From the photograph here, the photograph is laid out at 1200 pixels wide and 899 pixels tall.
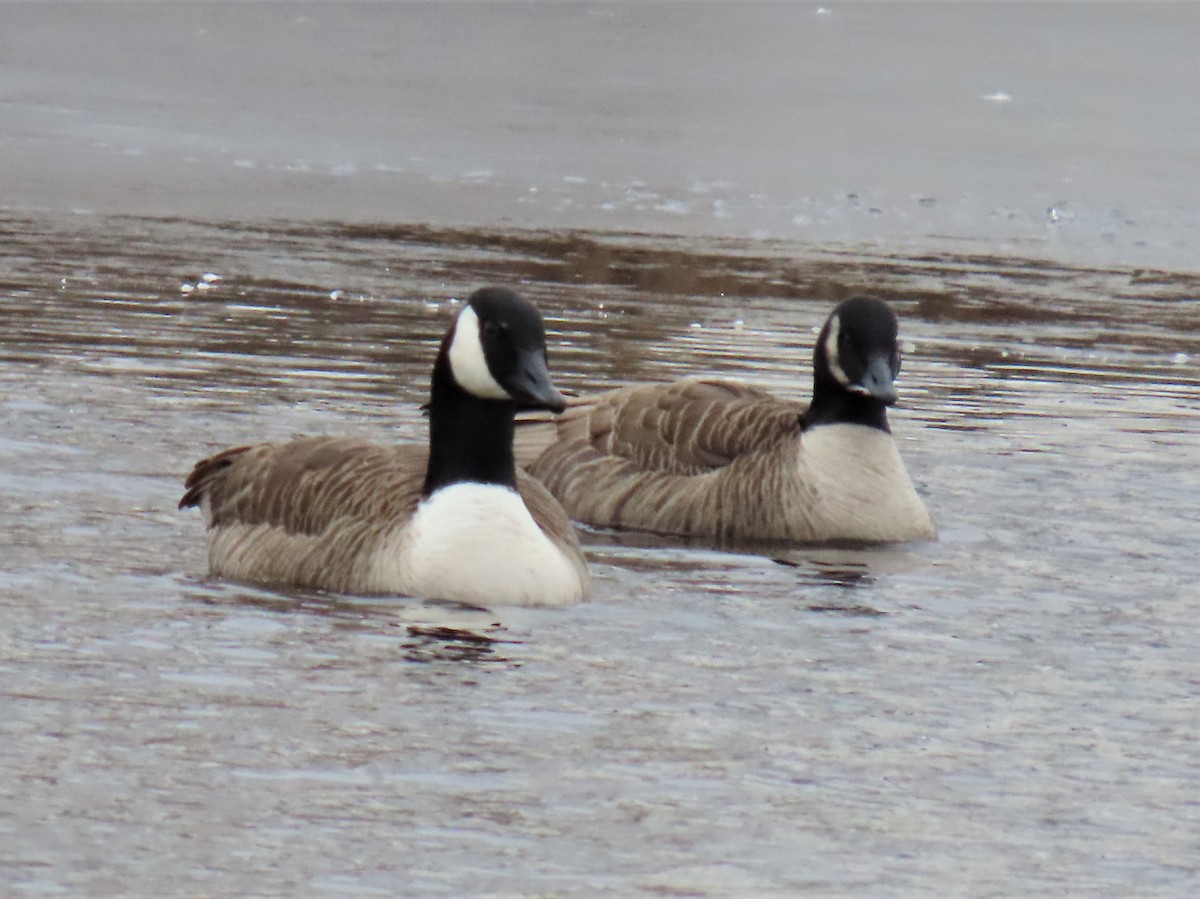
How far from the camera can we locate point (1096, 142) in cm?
2308

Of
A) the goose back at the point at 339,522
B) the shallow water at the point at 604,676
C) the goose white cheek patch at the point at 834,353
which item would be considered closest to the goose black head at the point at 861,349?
the goose white cheek patch at the point at 834,353

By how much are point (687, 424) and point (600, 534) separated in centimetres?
60

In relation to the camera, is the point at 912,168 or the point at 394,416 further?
the point at 912,168

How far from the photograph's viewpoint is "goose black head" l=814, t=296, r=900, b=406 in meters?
9.13

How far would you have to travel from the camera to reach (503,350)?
7.66 meters

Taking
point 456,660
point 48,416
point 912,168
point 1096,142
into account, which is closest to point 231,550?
point 456,660

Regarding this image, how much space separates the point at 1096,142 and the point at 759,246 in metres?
6.72

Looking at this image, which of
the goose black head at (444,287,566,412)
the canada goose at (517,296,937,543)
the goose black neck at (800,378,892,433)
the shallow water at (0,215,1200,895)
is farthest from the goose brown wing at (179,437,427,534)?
the goose black neck at (800,378,892,433)

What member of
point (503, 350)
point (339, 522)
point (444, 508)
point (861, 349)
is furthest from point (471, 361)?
point (861, 349)

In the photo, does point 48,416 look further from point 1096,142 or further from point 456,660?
point 1096,142

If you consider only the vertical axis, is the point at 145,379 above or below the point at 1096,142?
below

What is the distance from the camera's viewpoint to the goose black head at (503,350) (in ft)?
25.0

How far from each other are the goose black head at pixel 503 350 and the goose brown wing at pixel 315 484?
460 millimetres

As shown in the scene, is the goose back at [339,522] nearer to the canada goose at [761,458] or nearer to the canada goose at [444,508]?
the canada goose at [444,508]
